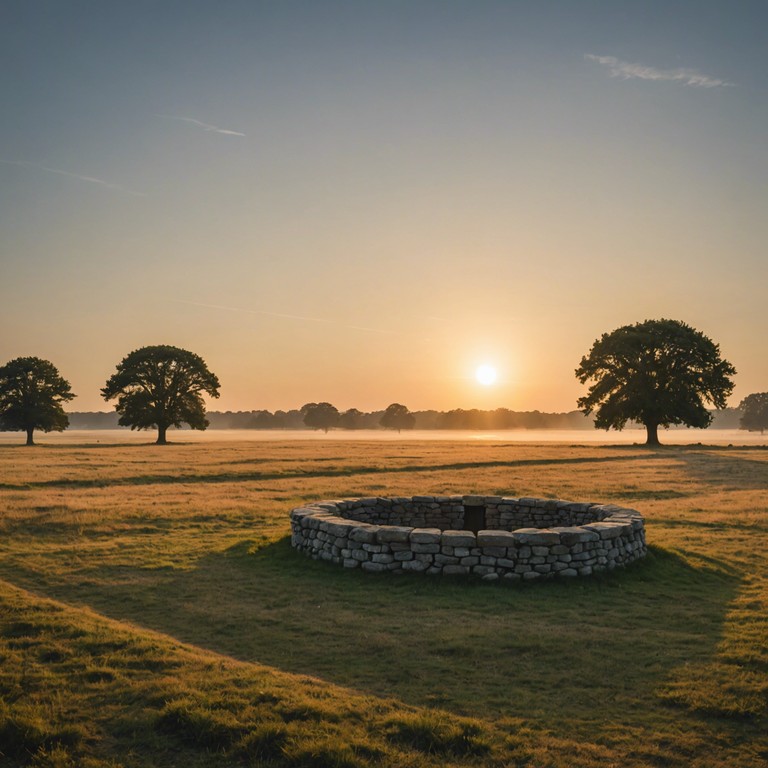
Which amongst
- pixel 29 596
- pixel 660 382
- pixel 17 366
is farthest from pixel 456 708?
pixel 17 366

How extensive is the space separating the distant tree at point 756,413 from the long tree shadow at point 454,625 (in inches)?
5676

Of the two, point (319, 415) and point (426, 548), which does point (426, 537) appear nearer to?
point (426, 548)

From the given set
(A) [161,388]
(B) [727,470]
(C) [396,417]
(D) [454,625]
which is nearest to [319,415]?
(C) [396,417]

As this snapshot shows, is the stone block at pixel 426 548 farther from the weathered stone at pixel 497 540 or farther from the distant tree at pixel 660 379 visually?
the distant tree at pixel 660 379

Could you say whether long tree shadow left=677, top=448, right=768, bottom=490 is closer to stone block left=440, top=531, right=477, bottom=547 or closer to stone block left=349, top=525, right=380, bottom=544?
stone block left=440, top=531, right=477, bottom=547

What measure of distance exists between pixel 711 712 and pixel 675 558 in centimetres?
866

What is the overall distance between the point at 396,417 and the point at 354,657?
14923cm

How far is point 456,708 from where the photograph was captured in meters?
7.28

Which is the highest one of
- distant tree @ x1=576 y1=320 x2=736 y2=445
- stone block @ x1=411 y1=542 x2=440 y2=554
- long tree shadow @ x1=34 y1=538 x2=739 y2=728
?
distant tree @ x1=576 y1=320 x2=736 y2=445

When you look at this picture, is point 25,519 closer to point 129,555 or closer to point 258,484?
point 129,555

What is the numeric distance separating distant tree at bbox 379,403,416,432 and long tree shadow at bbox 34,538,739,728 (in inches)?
5572

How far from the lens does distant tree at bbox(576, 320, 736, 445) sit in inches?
2495

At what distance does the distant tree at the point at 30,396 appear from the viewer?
233 ft

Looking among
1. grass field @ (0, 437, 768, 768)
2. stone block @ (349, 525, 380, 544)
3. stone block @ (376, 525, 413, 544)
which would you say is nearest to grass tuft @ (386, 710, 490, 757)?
grass field @ (0, 437, 768, 768)
